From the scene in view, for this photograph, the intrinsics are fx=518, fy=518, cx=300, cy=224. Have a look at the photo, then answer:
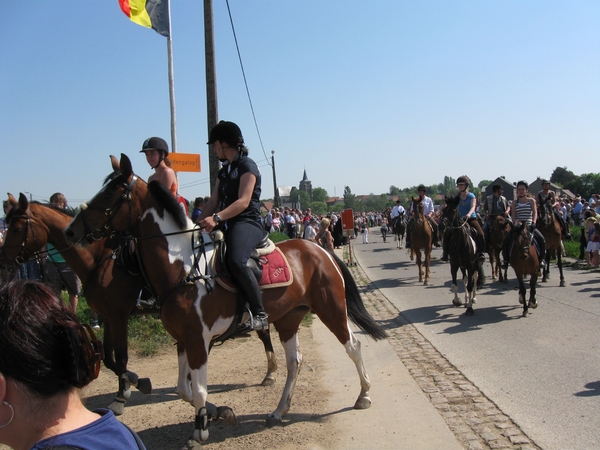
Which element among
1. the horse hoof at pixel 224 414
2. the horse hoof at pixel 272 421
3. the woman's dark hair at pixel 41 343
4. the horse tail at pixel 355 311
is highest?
the woman's dark hair at pixel 41 343

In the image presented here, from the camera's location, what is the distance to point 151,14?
39.3ft

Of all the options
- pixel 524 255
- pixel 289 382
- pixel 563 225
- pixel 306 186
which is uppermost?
pixel 306 186

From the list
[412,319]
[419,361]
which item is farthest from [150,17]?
[419,361]

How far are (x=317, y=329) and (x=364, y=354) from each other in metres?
2.15

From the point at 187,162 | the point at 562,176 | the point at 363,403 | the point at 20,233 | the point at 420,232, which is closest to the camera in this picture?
the point at 363,403

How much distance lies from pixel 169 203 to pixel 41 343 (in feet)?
11.3

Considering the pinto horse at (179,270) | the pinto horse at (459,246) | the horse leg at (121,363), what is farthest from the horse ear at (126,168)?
the pinto horse at (459,246)

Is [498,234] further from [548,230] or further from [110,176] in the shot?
[110,176]

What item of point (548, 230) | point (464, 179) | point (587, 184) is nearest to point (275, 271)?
point (464, 179)

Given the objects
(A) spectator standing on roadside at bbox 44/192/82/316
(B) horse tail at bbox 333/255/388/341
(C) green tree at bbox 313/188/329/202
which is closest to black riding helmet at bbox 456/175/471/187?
(B) horse tail at bbox 333/255/388/341

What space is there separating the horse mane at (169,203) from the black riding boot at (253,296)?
0.72 metres

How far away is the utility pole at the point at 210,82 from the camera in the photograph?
35.6ft

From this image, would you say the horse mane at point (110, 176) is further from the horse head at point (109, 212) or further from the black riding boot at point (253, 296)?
the black riding boot at point (253, 296)

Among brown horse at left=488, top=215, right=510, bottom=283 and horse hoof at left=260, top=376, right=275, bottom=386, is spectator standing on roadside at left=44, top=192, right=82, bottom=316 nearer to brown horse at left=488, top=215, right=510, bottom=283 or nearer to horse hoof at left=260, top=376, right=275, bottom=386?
horse hoof at left=260, top=376, right=275, bottom=386
